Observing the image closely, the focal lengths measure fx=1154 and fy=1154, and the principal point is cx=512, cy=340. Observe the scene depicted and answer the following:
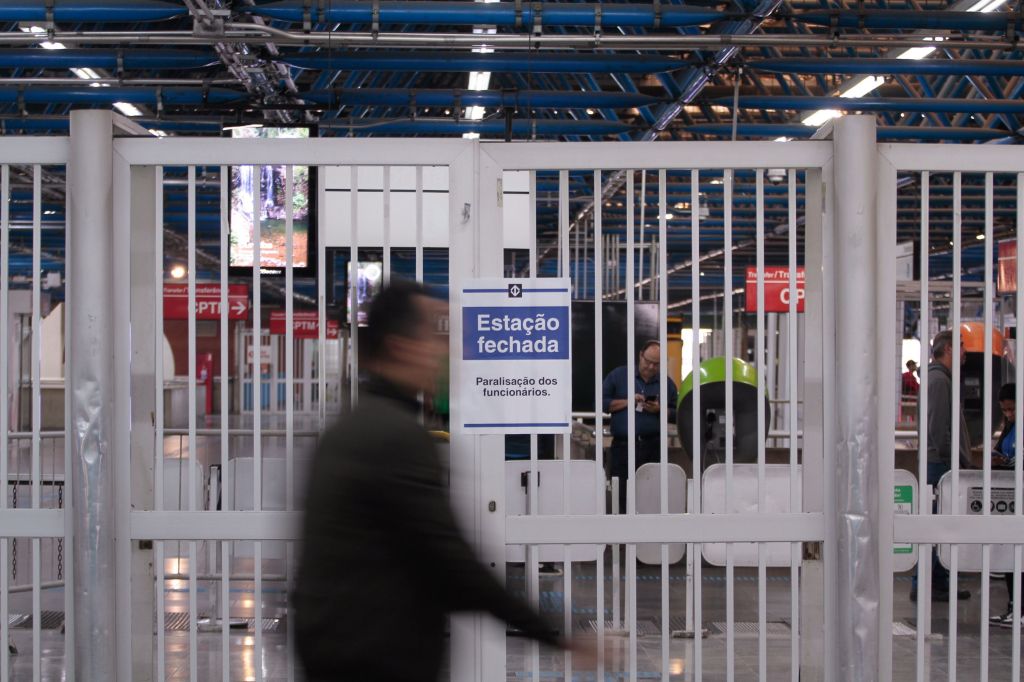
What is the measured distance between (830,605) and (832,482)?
1.67 feet

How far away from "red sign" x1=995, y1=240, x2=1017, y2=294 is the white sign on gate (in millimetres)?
13523

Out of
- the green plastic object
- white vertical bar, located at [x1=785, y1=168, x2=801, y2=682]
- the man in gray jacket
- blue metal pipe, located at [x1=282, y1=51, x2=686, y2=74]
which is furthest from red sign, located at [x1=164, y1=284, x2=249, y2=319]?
white vertical bar, located at [x1=785, y1=168, x2=801, y2=682]

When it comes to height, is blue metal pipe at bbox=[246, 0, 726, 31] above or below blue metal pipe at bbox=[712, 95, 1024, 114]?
above

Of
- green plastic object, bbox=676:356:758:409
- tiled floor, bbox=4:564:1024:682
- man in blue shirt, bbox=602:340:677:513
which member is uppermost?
green plastic object, bbox=676:356:758:409

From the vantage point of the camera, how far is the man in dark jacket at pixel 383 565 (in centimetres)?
294

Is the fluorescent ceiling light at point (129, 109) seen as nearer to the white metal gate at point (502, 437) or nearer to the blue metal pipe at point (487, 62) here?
the blue metal pipe at point (487, 62)

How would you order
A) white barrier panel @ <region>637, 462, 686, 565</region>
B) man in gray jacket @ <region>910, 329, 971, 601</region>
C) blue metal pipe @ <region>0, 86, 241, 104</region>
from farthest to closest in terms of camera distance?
blue metal pipe @ <region>0, 86, 241, 104</region>
man in gray jacket @ <region>910, 329, 971, 601</region>
white barrier panel @ <region>637, 462, 686, 565</region>

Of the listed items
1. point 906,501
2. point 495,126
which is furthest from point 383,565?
point 495,126

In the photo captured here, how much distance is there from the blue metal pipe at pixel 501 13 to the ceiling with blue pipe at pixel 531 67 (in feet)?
0.07

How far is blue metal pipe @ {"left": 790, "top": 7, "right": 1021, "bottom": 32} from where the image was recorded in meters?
11.3

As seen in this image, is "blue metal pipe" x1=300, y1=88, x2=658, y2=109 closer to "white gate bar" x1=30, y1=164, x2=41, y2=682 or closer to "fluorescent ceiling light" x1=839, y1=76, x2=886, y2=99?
"fluorescent ceiling light" x1=839, y1=76, x2=886, y2=99

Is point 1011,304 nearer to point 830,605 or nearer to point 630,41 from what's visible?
point 630,41

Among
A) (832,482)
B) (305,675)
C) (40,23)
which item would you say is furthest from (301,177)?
(305,675)

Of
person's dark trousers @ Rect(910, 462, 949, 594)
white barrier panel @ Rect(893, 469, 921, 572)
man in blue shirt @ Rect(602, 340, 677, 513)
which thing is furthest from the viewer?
man in blue shirt @ Rect(602, 340, 677, 513)
